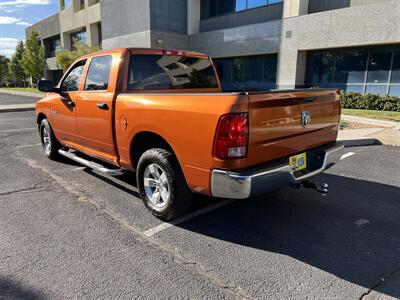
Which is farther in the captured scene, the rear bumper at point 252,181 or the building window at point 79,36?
the building window at point 79,36

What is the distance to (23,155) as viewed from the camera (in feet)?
22.5

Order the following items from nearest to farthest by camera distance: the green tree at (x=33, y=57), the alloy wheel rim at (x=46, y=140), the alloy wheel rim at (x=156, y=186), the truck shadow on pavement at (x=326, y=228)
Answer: the truck shadow on pavement at (x=326, y=228) → the alloy wheel rim at (x=156, y=186) → the alloy wheel rim at (x=46, y=140) → the green tree at (x=33, y=57)

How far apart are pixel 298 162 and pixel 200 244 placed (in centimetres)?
136

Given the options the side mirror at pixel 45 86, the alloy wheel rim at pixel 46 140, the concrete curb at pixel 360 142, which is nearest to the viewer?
the side mirror at pixel 45 86

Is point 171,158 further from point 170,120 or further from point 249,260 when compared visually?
point 249,260

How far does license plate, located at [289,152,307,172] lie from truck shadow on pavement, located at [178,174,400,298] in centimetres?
70

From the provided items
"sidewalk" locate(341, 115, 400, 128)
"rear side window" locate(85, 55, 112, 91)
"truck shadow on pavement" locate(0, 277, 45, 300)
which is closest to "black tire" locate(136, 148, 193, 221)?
"rear side window" locate(85, 55, 112, 91)

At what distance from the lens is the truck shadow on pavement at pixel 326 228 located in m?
2.92

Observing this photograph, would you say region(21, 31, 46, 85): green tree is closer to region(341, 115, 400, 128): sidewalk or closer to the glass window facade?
the glass window facade

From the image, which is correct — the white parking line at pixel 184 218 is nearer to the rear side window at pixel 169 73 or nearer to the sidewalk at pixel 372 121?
the rear side window at pixel 169 73

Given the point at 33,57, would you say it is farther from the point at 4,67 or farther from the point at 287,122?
the point at 287,122

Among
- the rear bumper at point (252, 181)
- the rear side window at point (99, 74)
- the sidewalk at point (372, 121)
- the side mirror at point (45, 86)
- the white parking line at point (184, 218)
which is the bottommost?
the white parking line at point (184, 218)

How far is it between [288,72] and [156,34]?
974 centimetres

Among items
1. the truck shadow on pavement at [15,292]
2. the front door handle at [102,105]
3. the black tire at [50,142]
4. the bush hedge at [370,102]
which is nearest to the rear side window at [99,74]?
the front door handle at [102,105]
